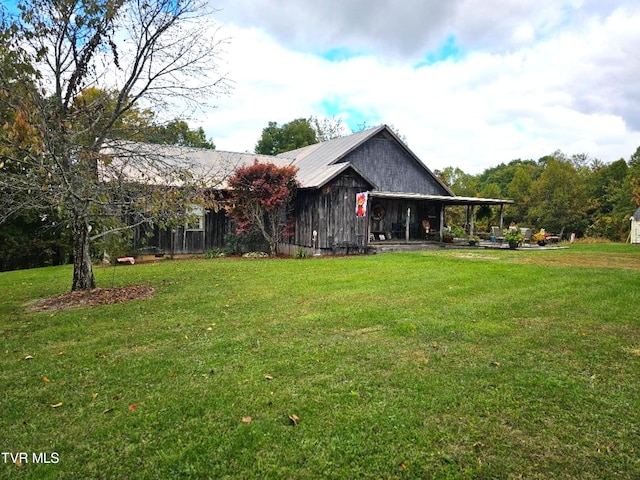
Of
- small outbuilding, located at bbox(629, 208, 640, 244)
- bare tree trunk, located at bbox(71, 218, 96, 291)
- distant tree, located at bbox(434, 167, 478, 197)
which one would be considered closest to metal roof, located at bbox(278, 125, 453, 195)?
bare tree trunk, located at bbox(71, 218, 96, 291)

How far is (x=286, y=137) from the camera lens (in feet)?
134

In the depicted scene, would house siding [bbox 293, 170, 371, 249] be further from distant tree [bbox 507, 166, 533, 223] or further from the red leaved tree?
distant tree [bbox 507, 166, 533, 223]

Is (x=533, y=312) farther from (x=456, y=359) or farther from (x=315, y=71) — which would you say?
(x=315, y=71)

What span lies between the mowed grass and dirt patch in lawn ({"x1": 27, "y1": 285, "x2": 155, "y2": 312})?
440 mm

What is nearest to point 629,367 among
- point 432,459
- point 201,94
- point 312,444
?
point 432,459

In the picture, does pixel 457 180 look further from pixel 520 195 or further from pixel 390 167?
pixel 390 167

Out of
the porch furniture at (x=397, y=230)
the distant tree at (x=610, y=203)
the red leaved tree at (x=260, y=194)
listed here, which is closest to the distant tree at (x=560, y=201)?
the distant tree at (x=610, y=203)

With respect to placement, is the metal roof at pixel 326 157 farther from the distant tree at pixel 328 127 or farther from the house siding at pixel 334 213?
the distant tree at pixel 328 127

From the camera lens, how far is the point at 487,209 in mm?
22469

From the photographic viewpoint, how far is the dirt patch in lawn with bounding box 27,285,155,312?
23.0 feet

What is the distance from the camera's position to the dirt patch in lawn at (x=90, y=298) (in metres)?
7.01

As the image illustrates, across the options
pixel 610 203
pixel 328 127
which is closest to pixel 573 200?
pixel 610 203

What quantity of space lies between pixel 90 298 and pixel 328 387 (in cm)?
588

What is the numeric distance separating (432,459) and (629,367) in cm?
293
